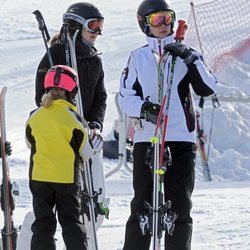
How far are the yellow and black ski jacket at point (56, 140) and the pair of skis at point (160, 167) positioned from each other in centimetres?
A: 44

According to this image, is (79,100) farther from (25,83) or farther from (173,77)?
(25,83)

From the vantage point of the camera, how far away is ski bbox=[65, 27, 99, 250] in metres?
5.35

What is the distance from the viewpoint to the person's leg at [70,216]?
4.98 metres

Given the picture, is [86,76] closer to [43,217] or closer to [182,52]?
[182,52]

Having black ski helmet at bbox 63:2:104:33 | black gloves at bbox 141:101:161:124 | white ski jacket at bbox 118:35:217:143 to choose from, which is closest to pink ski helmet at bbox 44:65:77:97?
white ski jacket at bbox 118:35:217:143

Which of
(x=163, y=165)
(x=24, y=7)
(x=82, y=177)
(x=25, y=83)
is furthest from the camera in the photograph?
(x=24, y=7)

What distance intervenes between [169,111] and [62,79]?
0.67 meters

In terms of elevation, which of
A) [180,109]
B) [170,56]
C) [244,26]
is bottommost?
[180,109]

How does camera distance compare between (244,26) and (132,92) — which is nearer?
(132,92)

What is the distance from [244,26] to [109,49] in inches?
118

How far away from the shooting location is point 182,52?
16.0 ft

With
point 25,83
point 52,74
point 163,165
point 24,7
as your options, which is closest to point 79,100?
point 52,74

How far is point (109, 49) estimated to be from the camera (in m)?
18.4

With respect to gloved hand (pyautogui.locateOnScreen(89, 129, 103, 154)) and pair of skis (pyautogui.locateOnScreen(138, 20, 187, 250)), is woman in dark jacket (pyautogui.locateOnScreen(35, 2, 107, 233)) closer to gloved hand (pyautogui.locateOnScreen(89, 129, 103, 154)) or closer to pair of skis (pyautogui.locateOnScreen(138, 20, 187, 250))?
gloved hand (pyautogui.locateOnScreen(89, 129, 103, 154))
